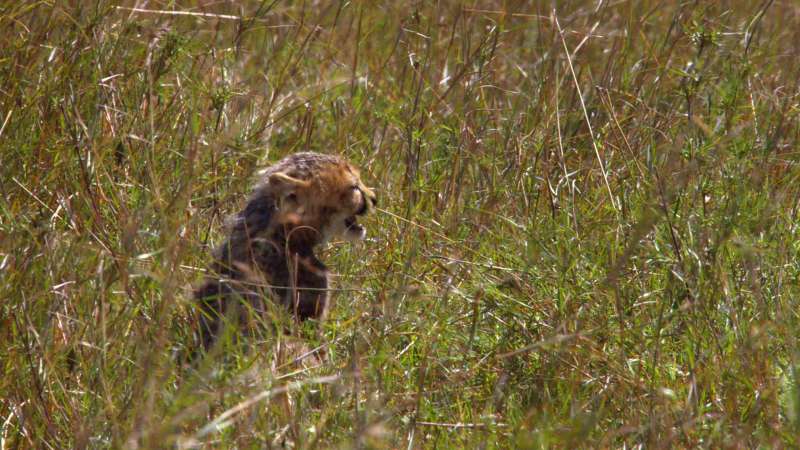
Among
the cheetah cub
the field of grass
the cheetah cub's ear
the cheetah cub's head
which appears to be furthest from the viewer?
the cheetah cub's head

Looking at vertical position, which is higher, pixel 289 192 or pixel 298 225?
pixel 289 192

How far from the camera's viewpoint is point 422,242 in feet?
18.5

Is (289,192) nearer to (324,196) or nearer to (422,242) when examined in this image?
(324,196)

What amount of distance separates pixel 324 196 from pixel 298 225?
0.18 metres

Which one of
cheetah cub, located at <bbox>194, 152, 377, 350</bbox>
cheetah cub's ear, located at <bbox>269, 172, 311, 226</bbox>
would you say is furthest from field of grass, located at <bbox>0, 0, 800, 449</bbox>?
cheetah cub's ear, located at <bbox>269, 172, 311, 226</bbox>

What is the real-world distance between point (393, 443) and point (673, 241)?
1387mm

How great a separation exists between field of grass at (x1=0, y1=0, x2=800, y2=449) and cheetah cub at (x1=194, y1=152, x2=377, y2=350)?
0.12 meters

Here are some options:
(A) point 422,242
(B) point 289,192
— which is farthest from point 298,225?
(A) point 422,242

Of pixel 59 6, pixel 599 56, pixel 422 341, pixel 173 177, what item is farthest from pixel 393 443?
pixel 599 56

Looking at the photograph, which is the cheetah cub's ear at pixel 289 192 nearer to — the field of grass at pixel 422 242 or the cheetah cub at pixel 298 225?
the cheetah cub at pixel 298 225

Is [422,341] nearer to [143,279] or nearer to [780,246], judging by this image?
[143,279]

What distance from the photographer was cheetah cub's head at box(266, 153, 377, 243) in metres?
5.60

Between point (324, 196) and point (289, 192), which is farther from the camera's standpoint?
point (324, 196)

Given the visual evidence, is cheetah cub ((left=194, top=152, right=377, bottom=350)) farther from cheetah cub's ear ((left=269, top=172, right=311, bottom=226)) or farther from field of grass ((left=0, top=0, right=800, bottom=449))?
field of grass ((left=0, top=0, right=800, bottom=449))
